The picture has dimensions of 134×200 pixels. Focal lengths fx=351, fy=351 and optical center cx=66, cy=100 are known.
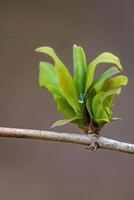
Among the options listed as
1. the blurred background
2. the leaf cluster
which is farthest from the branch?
the blurred background

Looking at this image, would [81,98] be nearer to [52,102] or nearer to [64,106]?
[64,106]

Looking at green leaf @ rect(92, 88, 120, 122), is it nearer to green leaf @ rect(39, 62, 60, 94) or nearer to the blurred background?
green leaf @ rect(39, 62, 60, 94)

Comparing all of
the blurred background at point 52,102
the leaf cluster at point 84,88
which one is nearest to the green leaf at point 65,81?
the leaf cluster at point 84,88

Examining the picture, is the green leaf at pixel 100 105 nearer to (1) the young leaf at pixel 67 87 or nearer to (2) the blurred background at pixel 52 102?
(1) the young leaf at pixel 67 87

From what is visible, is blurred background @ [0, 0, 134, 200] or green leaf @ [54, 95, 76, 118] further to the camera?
blurred background @ [0, 0, 134, 200]

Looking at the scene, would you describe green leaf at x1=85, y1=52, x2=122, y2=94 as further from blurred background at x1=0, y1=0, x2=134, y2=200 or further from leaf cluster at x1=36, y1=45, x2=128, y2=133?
blurred background at x1=0, y1=0, x2=134, y2=200

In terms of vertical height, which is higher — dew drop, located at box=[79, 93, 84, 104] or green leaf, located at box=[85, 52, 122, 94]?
green leaf, located at box=[85, 52, 122, 94]
